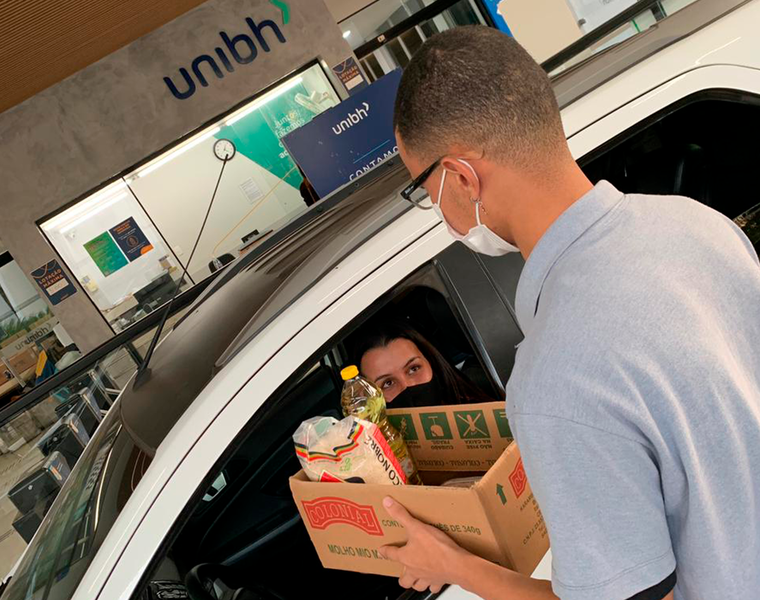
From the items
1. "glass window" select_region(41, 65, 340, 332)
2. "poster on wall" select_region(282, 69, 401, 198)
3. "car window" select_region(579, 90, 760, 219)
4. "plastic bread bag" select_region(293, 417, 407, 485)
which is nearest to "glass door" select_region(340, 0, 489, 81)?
"glass window" select_region(41, 65, 340, 332)

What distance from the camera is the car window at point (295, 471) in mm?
1652

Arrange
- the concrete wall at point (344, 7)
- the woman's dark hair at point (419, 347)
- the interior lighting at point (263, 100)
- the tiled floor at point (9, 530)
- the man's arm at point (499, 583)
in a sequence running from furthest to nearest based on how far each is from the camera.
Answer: the concrete wall at point (344, 7) < the interior lighting at point (263, 100) < the tiled floor at point (9, 530) < the woman's dark hair at point (419, 347) < the man's arm at point (499, 583)

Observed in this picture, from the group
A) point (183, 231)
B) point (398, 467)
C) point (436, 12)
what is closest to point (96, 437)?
point (398, 467)

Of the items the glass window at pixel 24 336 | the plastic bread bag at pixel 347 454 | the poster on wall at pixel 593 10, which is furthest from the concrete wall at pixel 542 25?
the poster on wall at pixel 593 10

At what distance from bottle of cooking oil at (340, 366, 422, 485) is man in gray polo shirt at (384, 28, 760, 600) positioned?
0.75 m

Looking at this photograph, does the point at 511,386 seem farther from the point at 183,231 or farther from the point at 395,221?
the point at 183,231

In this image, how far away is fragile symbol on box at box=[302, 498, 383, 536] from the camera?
1.37 m

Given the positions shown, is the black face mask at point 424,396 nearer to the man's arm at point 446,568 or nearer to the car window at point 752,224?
→ the man's arm at point 446,568

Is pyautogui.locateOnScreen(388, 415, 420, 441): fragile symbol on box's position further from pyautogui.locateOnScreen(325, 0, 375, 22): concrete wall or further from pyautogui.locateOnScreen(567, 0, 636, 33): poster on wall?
pyautogui.locateOnScreen(567, 0, 636, 33): poster on wall

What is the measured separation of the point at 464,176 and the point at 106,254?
7520mm

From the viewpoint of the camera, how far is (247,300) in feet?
5.59

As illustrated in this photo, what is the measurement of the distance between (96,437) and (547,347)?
60.3 inches

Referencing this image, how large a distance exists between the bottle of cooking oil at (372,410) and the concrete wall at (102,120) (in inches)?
264

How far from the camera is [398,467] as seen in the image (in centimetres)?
144
